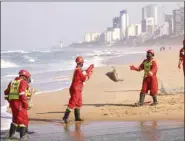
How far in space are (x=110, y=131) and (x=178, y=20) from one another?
118600 mm

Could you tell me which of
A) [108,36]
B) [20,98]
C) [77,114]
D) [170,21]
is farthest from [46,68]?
[108,36]

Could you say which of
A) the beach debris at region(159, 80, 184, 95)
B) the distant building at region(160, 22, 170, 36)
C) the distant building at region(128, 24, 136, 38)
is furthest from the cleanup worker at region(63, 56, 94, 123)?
the distant building at region(128, 24, 136, 38)

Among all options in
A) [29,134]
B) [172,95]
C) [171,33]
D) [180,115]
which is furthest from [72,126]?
[171,33]

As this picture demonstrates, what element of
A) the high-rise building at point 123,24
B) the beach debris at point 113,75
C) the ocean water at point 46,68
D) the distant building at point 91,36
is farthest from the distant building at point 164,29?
the beach debris at point 113,75

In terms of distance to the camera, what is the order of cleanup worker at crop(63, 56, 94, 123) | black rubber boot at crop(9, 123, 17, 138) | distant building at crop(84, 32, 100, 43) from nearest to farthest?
black rubber boot at crop(9, 123, 17, 138) < cleanup worker at crop(63, 56, 94, 123) < distant building at crop(84, 32, 100, 43)

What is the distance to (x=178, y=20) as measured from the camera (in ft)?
405

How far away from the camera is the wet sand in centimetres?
749

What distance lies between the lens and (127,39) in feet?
477

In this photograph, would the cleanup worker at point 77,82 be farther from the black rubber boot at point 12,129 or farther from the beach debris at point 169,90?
the beach debris at point 169,90

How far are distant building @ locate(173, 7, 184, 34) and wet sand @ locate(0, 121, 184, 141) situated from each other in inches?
4437

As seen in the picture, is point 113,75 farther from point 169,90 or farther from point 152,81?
point 152,81

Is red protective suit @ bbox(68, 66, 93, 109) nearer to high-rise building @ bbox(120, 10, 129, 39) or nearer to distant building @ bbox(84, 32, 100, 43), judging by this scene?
high-rise building @ bbox(120, 10, 129, 39)

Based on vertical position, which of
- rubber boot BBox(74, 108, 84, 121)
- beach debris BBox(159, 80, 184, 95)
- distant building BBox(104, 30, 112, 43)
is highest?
distant building BBox(104, 30, 112, 43)

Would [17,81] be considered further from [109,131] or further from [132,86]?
[132,86]
